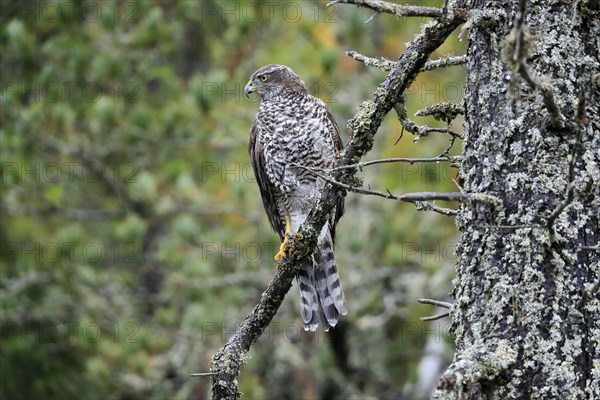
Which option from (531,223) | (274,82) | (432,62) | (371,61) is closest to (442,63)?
(432,62)

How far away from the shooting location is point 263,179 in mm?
6355

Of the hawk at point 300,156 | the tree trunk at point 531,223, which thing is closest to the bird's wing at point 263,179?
the hawk at point 300,156

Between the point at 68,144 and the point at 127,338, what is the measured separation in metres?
2.10

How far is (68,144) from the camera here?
8680 millimetres

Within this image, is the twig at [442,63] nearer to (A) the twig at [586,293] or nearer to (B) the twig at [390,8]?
(B) the twig at [390,8]

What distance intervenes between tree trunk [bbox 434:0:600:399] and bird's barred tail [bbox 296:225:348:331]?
8.76ft

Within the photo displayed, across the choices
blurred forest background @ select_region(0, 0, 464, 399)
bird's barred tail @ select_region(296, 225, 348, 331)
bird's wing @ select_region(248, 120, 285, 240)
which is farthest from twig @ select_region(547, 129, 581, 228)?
blurred forest background @ select_region(0, 0, 464, 399)

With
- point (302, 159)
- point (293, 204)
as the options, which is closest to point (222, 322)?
point (293, 204)

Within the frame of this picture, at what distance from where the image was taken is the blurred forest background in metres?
8.13

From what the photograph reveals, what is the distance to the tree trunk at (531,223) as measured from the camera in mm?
2672

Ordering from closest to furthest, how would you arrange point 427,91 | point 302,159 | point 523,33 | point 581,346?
point 523,33 < point 581,346 < point 302,159 < point 427,91

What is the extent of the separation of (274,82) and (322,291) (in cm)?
167

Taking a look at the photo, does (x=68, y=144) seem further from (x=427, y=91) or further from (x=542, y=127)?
(x=542, y=127)

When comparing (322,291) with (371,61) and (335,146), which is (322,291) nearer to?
(335,146)
